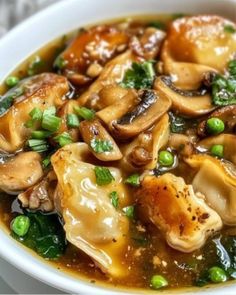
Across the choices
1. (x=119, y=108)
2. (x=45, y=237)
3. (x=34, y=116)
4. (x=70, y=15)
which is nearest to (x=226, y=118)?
(x=119, y=108)

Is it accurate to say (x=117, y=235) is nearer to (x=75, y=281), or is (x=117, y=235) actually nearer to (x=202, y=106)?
(x=75, y=281)

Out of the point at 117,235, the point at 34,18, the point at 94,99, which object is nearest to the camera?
the point at 117,235

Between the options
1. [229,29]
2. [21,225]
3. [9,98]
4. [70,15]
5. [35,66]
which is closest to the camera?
[21,225]

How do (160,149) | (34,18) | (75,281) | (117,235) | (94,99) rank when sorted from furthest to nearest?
(34,18) → (94,99) → (160,149) → (117,235) → (75,281)

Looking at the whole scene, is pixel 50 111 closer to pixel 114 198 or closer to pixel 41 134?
pixel 41 134

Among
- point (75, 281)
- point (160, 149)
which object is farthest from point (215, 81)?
point (75, 281)

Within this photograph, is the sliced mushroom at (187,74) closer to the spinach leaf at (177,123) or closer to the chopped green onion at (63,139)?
the spinach leaf at (177,123)

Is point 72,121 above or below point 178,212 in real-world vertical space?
above

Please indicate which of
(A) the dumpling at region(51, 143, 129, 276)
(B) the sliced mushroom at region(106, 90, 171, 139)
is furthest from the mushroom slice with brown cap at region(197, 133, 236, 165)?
(A) the dumpling at region(51, 143, 129, 276)

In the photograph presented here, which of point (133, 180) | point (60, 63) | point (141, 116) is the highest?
point (60, 63)
